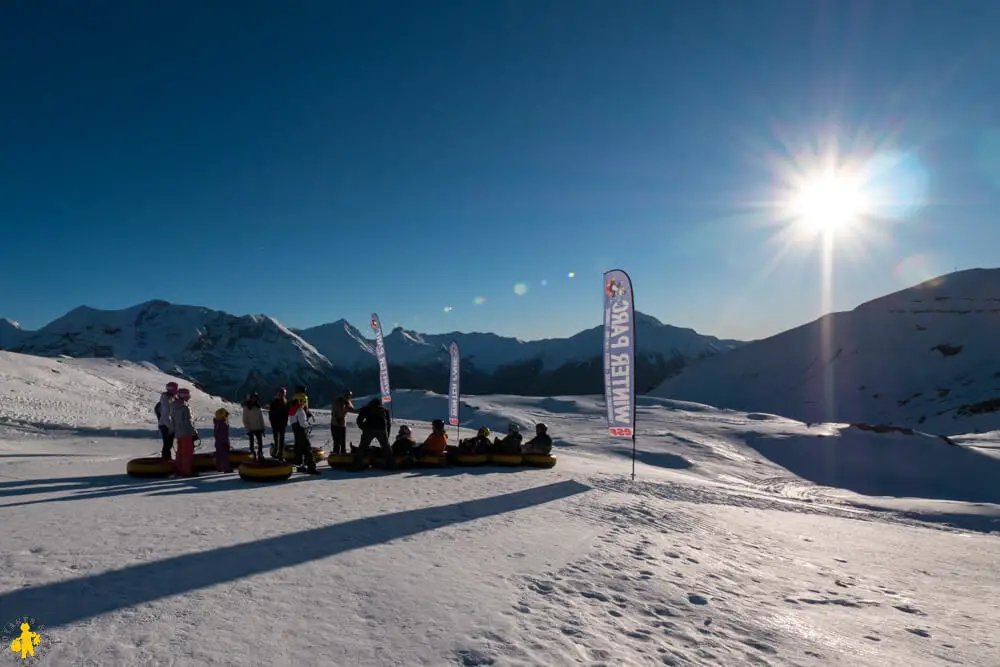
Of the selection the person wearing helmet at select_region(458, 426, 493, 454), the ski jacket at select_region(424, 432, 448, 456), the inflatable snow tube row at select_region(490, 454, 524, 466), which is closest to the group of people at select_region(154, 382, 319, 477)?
the ski jacket at select_region(424, 432, 448, 456)

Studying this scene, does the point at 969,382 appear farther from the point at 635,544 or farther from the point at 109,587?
the point at 109,587

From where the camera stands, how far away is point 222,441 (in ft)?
37.3

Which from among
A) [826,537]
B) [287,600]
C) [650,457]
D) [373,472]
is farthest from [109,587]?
[650,457]

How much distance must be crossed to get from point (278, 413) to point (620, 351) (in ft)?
30.5

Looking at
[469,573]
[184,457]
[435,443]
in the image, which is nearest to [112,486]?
[184,457]

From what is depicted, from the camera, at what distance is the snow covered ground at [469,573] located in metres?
4.10

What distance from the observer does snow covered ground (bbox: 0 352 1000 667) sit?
13.5 ft

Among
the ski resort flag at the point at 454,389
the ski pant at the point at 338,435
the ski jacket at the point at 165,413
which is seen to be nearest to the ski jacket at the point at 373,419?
the ski pant at the point at 338,435

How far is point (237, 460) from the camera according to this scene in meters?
12.7

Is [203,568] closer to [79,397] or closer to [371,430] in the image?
[371,430]

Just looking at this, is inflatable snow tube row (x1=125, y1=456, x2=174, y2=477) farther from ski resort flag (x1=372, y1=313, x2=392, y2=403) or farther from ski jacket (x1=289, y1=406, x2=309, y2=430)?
ski resort flag (x1=372, y1=313, x2=392, y2=403)

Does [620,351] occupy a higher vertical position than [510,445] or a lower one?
higher

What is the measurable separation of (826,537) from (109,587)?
36.8ft

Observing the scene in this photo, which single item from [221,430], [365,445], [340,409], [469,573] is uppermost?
[340,409]
